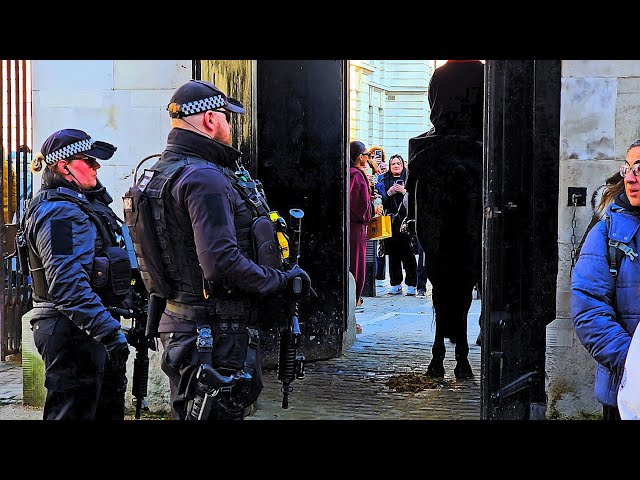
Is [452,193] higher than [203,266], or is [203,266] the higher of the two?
[452,193]

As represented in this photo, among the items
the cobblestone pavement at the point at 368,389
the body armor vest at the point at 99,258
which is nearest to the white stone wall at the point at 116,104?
the body armor vest at the point at 99,258

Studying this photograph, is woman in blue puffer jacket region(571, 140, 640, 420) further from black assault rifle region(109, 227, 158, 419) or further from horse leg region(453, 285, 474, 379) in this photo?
horse leg region(453, 285, 474, 379)

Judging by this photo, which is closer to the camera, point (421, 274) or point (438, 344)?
point (438, 344)

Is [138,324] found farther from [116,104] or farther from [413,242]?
[413,242]

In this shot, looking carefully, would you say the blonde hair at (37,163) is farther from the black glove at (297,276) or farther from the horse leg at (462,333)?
the horse leg at (462,333)

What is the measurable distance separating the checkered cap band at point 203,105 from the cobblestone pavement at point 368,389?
8.54 ft

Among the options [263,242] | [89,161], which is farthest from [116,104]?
[263,242]

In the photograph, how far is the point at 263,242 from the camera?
16.0 ft

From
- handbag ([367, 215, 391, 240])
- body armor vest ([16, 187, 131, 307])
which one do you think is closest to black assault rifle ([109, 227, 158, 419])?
body armor vest ([16, 187, 131, 307])

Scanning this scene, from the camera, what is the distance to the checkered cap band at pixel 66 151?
5.66m

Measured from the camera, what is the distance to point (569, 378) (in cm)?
657

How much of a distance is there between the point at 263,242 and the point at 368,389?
10.0 ft
